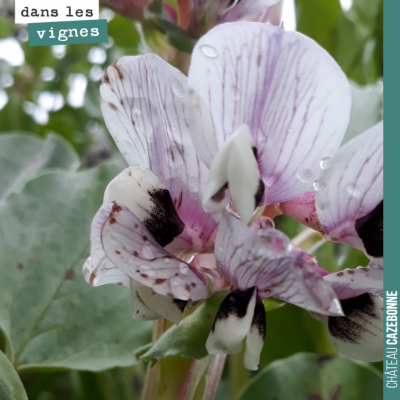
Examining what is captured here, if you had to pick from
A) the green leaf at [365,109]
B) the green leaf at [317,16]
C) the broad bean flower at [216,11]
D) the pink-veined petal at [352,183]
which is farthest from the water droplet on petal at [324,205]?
the green leaf at [317,16]

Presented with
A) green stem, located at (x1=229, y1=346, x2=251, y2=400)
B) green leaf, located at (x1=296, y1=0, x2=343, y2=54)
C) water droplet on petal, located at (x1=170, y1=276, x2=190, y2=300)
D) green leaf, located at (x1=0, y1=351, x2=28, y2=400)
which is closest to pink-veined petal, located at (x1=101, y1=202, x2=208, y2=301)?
water droplet on petal, located at (x1=170, y1=276, x2=190, y2=300)

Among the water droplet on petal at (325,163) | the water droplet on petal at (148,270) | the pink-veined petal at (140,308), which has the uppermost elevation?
A: the water droplet on petal at (325,163)

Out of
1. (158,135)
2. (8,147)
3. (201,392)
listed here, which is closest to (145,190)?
(158,135)

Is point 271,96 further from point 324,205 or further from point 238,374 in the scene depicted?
point 238,374

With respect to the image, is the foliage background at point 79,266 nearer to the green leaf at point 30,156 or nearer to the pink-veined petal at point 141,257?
the green leaf at point 30,156

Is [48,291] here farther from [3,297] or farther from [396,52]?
[396,52]

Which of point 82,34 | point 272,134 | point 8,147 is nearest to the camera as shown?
point 272,134
